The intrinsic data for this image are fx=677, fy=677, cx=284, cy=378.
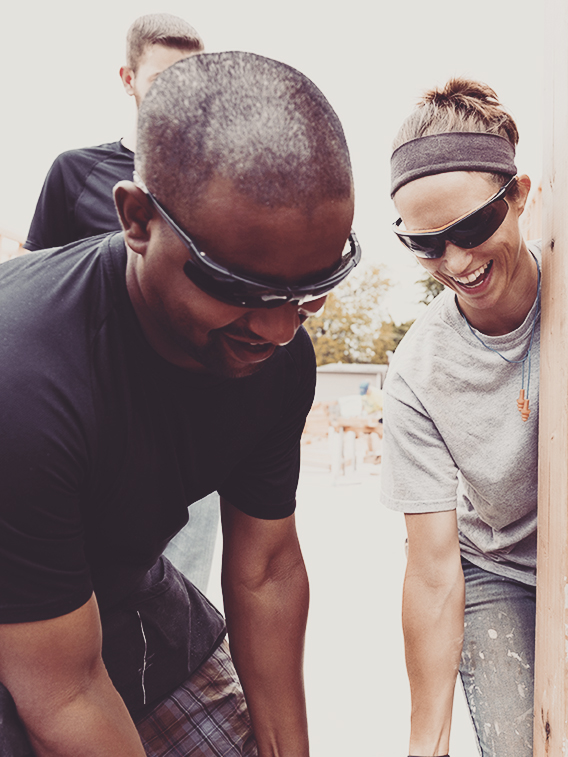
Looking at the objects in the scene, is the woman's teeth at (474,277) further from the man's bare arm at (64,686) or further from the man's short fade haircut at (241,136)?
the man's bare arm at (64,686)

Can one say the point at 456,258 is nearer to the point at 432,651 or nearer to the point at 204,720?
the point at 432,651

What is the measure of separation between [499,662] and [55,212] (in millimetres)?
1973

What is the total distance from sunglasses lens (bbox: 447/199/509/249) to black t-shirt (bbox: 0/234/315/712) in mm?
469

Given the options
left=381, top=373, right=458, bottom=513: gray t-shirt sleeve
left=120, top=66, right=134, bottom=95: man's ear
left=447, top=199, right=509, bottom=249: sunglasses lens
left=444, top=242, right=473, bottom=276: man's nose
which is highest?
left=120, top=66, right=134, bottom=95: man's ear

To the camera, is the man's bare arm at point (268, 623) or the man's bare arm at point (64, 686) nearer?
the man's bare arm at point (64, 686)

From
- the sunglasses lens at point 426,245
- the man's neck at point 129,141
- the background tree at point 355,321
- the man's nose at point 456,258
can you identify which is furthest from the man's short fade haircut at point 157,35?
the background tree at point 355,321

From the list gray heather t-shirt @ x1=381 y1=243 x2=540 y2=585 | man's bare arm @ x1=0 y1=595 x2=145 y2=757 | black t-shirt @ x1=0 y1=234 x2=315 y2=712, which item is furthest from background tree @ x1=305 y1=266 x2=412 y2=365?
man's bare arm @ x1=0 y1=595 x2=145 y2=757

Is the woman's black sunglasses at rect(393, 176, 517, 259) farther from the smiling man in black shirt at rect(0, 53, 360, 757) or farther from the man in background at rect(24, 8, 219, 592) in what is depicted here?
the man in background at rect(24, 8, 219, 592)

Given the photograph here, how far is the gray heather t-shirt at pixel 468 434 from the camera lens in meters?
→ 1.83

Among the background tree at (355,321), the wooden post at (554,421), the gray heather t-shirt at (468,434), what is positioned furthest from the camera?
the background tree at (355,321)

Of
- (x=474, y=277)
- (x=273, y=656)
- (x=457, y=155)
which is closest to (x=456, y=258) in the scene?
(x=474, y=277)

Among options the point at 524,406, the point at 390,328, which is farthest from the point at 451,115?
the point at 390,328

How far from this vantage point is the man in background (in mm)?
2203

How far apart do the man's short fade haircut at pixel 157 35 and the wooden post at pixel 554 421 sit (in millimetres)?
1236
